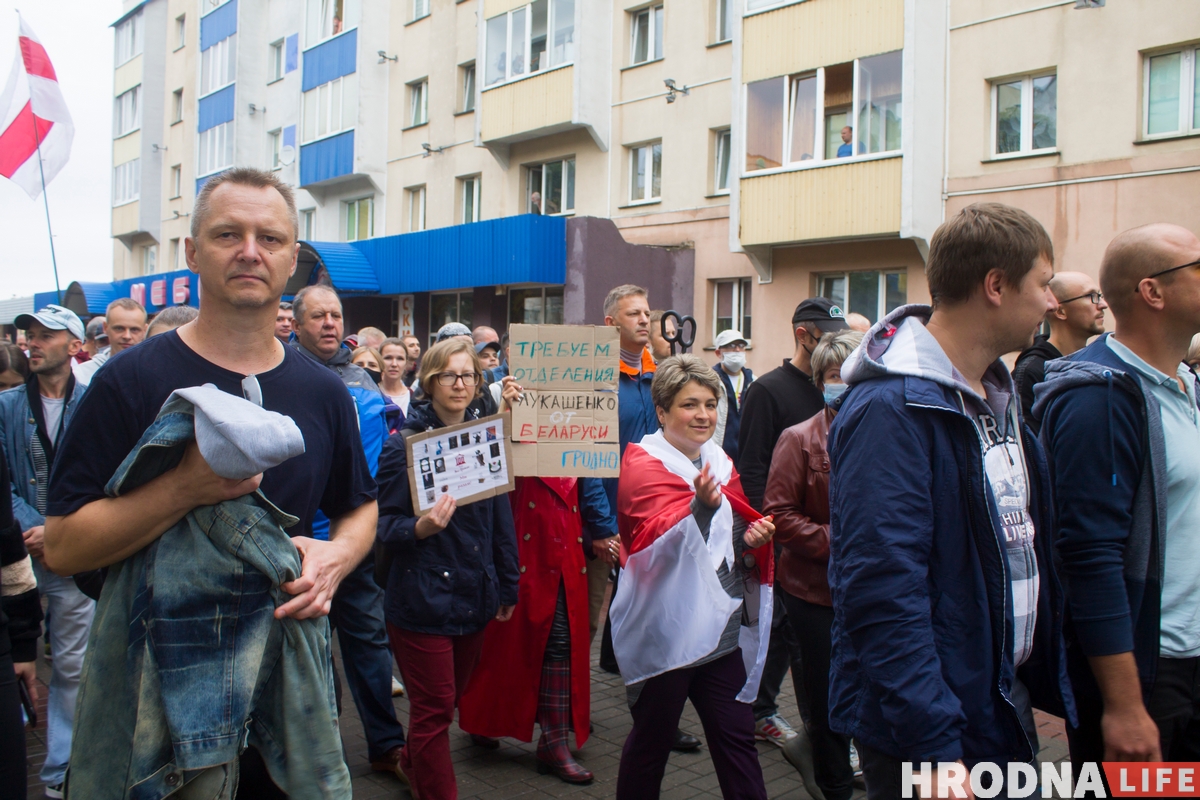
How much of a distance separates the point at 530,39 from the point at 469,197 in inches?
168

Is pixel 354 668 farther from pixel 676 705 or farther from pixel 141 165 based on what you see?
pixel 141 165

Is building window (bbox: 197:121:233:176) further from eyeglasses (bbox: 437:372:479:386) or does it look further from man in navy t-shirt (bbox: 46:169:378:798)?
man in navy t-shirt (bbox: 46:169:378:798)

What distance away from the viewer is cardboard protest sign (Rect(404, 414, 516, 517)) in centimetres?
412

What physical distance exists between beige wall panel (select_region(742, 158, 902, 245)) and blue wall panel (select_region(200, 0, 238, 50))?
78.5 ft

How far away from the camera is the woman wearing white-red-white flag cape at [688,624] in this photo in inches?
142

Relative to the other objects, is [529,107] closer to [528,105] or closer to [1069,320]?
[528,105]

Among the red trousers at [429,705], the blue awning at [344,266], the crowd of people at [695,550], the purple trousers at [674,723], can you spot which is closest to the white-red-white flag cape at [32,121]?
the crowd of people at [695,550]

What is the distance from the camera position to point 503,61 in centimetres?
2177

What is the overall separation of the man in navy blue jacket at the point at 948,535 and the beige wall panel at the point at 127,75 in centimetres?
4349

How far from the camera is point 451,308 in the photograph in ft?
75.8

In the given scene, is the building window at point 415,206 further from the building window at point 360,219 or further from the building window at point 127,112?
the building window at point 127,112

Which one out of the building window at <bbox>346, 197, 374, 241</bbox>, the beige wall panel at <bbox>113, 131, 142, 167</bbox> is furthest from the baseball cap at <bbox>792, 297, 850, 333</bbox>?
the beige wall panel at <bbox>113, 131, 142, 167</bbox>

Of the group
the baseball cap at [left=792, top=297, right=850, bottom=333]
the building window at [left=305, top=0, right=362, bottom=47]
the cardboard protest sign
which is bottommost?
the cardboard protest sign

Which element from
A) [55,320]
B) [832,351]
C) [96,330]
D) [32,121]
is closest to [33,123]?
[32,121]
